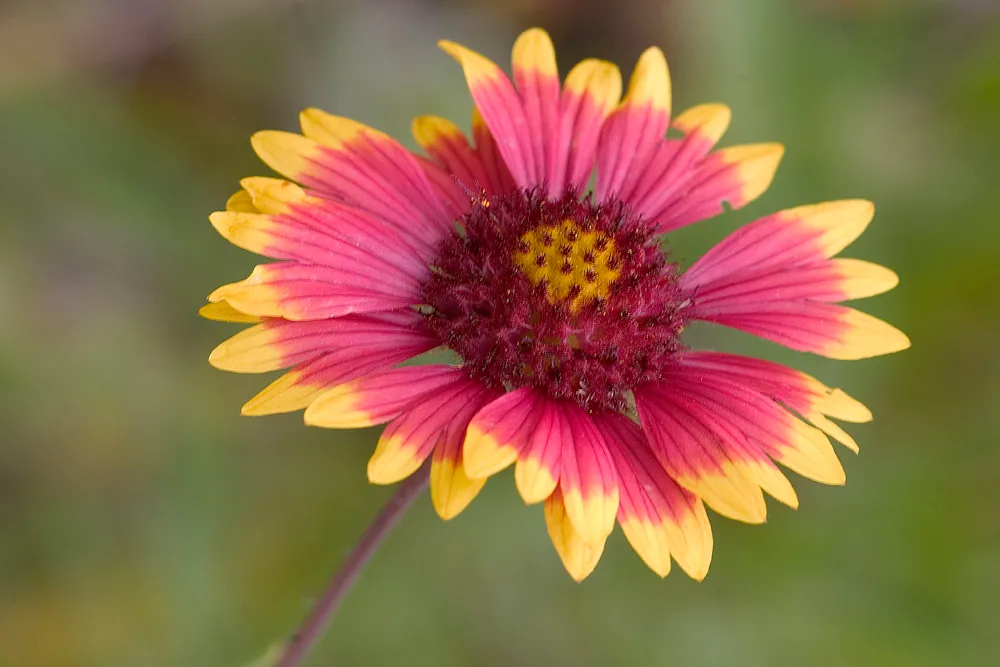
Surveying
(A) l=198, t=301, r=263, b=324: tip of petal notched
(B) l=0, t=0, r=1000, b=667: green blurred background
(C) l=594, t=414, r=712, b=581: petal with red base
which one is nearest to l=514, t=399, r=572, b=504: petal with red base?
(C) l=594, t=414, r=712, b=581: petal with red base

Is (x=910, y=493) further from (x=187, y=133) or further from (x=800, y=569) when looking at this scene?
(x=187, y=133)

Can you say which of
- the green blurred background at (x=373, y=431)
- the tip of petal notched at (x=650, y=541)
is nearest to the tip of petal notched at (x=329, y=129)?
the tip of petal notched at (x=650, y=541)

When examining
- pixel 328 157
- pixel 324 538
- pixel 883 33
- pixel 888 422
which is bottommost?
pixel 888 422

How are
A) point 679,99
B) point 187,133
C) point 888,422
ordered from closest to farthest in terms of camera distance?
point 888,422, point 187,133, point 679,99

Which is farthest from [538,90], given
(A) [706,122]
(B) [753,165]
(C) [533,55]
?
(B) [753,165]

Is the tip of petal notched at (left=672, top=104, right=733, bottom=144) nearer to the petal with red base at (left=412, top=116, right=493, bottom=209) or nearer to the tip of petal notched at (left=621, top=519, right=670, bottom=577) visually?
the petal with red base at (left=412, top=116, right=493, bottom=209)

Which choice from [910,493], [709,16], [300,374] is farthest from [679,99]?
[300,374]
